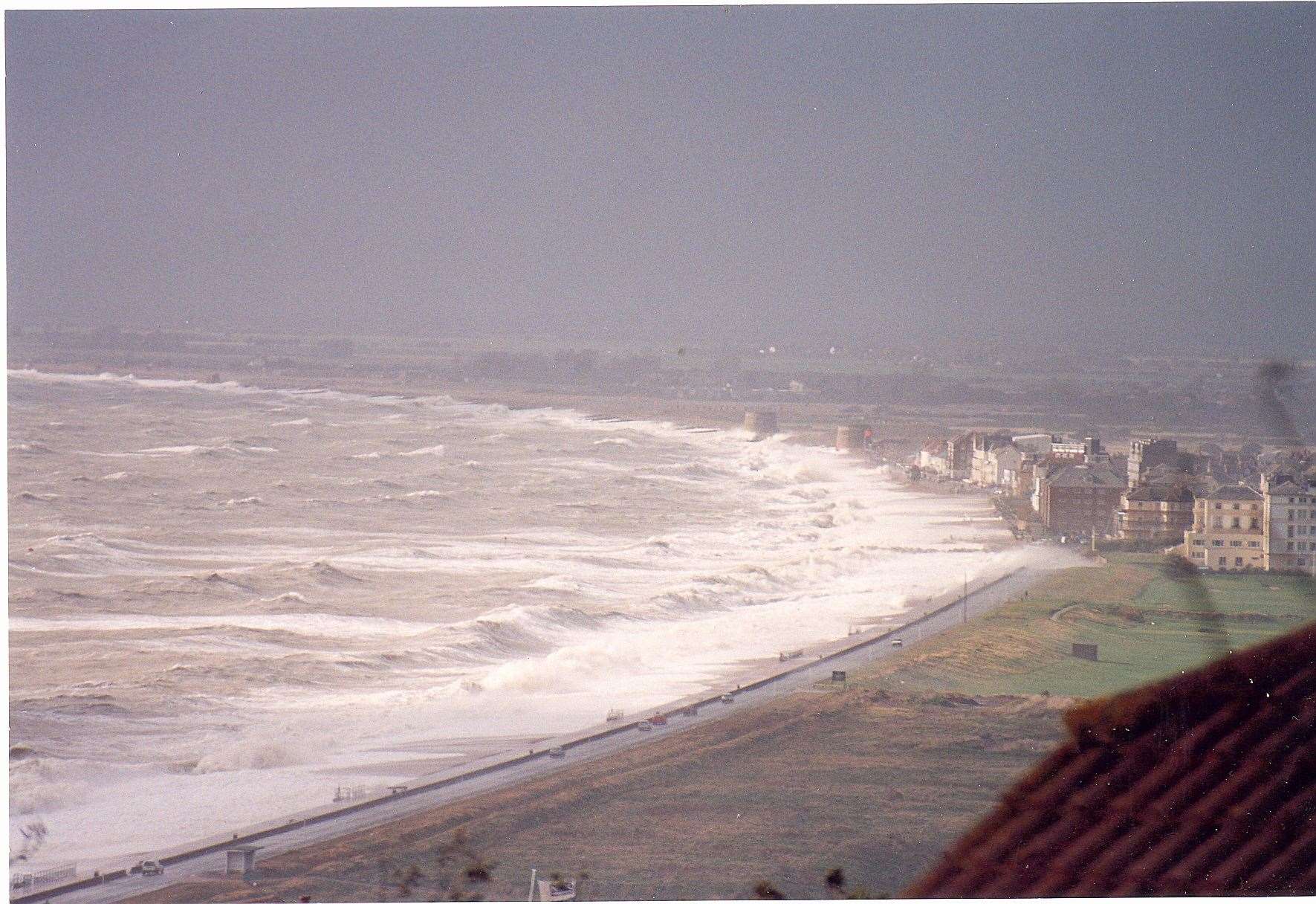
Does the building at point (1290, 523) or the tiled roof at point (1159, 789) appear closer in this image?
the tiled roof at point (1159, 789)

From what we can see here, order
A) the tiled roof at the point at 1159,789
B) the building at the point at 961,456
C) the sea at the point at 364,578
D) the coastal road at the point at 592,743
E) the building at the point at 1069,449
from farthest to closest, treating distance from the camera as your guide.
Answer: the building at the point at 961,456 → the building at the point at 1069,449 → the sea at the point at 364,578 → the coastal road at the point at 592,743 → the tiled roof at the point at 1159,789

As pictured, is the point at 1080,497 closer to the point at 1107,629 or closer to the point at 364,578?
the point at 1107,629

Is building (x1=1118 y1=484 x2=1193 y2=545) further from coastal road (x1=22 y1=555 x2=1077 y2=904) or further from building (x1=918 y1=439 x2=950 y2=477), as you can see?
building (x1=918 y1=439 x2=950 y2=477)

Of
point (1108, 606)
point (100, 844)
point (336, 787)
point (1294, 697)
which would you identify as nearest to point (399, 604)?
point (336, 787)

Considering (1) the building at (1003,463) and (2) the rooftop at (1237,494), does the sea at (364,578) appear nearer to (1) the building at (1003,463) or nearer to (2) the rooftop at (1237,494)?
(1) the building at (1003,463)

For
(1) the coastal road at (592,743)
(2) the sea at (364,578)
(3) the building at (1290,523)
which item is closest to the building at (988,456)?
(2) the sea at (364,578)

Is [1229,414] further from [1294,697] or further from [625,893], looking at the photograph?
[1294,697]

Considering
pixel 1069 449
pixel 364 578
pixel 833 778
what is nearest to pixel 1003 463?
pixel 1069 449
